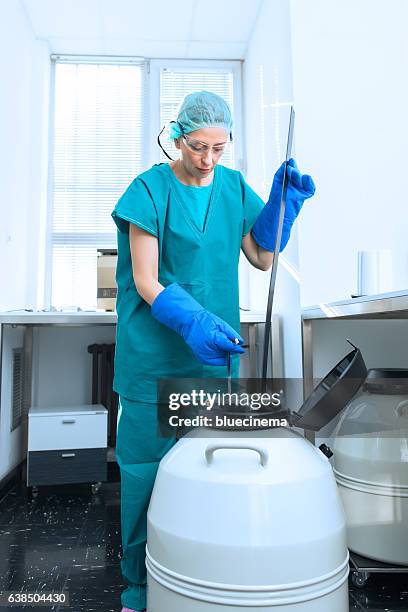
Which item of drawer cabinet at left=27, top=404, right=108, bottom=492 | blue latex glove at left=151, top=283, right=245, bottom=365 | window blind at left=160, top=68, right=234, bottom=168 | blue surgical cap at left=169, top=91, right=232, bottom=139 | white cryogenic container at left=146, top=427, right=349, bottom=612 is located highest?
window blind at left=160, top=68, right=234, bottom=168

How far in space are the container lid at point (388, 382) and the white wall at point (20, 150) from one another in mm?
1722

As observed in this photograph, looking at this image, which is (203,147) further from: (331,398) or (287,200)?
(331,398)

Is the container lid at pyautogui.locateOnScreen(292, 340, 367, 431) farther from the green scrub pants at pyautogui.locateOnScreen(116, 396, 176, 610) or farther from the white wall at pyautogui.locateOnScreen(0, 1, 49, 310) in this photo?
the white wall at pyautogui.locateOnScreen(0, 1, 49, 310)

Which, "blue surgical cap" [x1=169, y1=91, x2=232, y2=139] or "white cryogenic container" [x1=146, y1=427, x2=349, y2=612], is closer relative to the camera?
"white cryogenic container" [x1=146, y1=427, x2=349, y2=612]

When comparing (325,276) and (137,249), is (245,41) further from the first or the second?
(137,249)

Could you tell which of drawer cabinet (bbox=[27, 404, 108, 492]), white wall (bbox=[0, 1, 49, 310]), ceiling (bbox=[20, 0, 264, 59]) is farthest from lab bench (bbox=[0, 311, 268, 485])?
ceiling (bbox=[20, 0, 264, 59])

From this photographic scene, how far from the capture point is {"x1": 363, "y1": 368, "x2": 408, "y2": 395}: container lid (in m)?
1.30

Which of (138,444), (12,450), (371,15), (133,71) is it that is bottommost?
(12,450)

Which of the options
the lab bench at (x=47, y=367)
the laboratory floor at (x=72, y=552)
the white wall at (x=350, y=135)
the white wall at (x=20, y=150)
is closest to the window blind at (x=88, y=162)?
the white wall at (x=20, y=150)

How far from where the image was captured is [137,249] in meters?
1.06

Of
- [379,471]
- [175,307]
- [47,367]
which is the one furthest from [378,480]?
[47,367]

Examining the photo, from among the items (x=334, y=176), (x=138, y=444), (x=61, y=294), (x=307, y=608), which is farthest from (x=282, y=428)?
(x=61, y=294)

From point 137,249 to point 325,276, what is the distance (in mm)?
1022

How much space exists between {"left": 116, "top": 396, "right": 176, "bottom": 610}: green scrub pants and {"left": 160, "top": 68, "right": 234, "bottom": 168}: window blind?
224 cm
